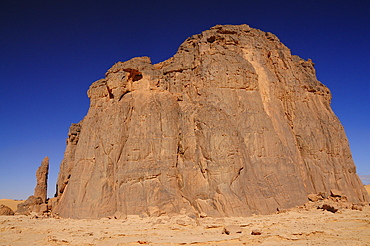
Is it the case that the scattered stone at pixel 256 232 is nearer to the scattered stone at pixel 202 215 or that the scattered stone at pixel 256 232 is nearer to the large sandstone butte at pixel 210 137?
the large sandstone butte at pixel 210 137

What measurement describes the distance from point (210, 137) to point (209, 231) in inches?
294

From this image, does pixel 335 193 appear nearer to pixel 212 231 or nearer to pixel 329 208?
pixel 329 208

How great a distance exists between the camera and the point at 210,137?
20422 mm

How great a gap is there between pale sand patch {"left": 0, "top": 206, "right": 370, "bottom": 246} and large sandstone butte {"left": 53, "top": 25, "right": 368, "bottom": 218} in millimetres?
2008

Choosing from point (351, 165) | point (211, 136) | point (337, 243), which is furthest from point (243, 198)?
point (351, 165)

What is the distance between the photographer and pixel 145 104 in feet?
77.4

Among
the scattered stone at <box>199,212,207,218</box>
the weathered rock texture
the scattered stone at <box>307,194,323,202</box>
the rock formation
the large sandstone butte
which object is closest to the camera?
the scattered stone at <box>199,212,207,218</box>

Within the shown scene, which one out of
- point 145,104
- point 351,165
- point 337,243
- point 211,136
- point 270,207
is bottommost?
point 337,243

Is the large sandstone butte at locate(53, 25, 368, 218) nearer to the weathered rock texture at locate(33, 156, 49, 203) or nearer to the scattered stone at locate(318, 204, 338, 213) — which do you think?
the scattered stone at locate(318, 204, 338, 213)

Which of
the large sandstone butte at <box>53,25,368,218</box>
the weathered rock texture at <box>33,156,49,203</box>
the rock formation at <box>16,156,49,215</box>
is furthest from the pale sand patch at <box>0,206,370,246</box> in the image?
the weathered rock texture at <box>33,156,49,203</box>

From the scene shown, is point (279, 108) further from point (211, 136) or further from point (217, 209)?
point (217, 209)

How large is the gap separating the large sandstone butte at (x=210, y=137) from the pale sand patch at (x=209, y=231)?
2.01 metres

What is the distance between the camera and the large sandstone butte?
19816 millimetres

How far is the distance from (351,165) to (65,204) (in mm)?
24164
